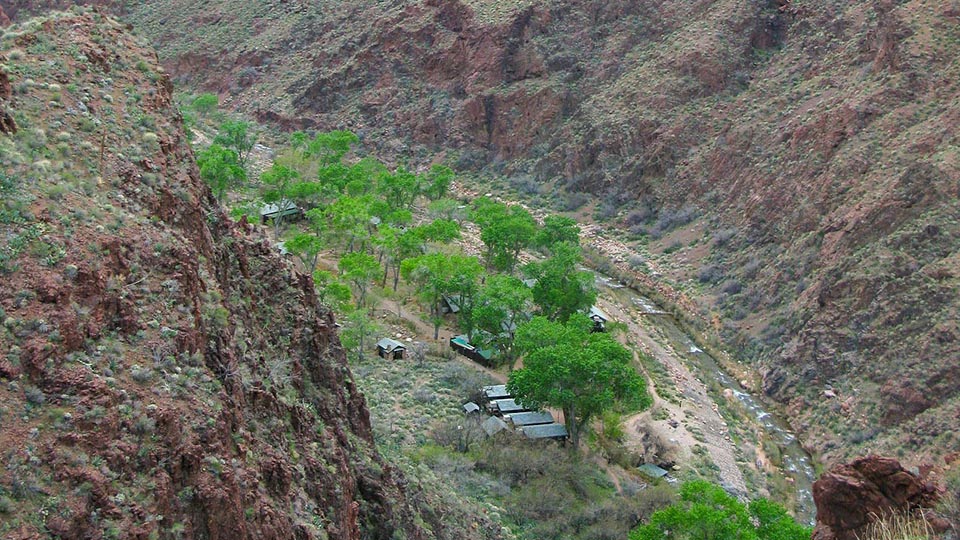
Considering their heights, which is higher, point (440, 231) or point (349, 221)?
point (349, 221)

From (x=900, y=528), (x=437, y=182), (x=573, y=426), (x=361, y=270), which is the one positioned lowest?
(x=573, y=426)

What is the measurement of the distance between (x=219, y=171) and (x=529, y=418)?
1047 inches

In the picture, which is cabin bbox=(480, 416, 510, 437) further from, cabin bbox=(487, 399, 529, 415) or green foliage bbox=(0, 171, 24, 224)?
green foliage bbox=(0, 171, 24, 224)

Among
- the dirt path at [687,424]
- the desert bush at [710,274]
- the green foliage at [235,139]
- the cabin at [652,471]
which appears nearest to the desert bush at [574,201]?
the desert bush at [710,274]

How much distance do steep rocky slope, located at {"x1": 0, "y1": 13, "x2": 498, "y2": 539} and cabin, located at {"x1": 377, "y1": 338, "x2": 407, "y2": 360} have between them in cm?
1896

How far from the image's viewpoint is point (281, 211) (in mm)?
55156

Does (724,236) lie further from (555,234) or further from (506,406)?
(506,406)

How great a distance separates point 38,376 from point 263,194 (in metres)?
47.0

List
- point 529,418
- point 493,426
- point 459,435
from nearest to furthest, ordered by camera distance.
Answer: point 459,435 < point 493,426 < point 529,418

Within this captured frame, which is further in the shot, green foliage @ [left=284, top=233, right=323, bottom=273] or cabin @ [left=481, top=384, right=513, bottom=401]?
green foliage @ [left=284, top=233, right=323, bottom=273]

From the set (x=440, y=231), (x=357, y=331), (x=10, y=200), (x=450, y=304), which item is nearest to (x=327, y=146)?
(x=440, y=231)

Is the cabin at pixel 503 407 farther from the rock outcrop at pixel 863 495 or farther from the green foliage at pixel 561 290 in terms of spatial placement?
the rock outcrop at pixel 863 495

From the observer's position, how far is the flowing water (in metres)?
36.8

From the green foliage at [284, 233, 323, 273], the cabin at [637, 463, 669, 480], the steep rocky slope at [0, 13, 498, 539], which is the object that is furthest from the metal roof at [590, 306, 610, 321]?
the steep rocky slope at [0, 13, 498, 539]
